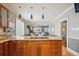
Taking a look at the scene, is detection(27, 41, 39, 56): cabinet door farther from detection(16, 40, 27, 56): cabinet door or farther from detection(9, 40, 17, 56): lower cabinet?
detection(9, 40, 17, 56): lower cabinet

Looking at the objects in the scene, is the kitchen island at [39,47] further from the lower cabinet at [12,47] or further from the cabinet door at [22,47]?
the lower cabinet at [12,47]

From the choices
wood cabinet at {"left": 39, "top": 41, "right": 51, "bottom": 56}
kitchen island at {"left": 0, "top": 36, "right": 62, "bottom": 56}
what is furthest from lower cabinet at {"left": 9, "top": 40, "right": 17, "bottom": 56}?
wood cabinet at {"left": 39, "top": 41, "right": 51, "bottom": 56}

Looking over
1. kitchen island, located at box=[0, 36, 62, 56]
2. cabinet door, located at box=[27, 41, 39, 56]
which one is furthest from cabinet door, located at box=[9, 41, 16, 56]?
cabinet door, located at box=[27, 41, 39, 56]

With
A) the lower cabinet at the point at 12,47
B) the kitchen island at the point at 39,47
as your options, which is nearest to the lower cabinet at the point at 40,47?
the kitchen island at the point at 39,47

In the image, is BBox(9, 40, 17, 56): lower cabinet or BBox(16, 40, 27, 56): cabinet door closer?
BBox(16, 40, 27, 56): cabinet door

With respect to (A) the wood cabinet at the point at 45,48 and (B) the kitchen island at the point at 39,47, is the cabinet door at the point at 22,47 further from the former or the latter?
(A) the wood cabinet at the point at 45,48

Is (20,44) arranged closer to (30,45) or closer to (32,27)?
(30,45)

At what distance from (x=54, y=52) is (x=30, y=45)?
0.70 metres

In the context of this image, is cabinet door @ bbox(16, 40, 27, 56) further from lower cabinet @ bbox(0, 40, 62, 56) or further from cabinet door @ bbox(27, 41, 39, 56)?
cabinet door @ bbox(27, 41, 39, 56)

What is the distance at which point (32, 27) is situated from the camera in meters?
5.98

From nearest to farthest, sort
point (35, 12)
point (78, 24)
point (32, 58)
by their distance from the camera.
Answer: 1. point (32, 58)
2. point (78, 24)
3. point (35, 12)

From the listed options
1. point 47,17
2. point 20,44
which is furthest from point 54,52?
point 47,17

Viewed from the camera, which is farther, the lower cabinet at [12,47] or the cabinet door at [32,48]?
the lower cabinet at [12,47]

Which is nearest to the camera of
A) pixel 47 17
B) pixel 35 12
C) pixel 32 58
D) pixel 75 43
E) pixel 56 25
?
pixel 32 58
